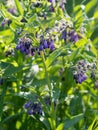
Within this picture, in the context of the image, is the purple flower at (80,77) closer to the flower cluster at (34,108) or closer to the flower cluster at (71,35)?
the flower cluster at (71,35)

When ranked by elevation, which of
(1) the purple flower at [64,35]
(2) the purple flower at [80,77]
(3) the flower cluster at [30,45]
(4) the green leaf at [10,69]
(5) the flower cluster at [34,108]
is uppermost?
(1) the purple flower at [64,35]

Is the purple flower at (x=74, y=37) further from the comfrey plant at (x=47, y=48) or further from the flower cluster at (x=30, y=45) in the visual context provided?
the flower cluster at (x=30, y=45)

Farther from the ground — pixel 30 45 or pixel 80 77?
pixel 30 45

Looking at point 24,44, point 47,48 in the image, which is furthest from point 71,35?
point 24,44

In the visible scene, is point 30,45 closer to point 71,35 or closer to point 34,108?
point 71,35

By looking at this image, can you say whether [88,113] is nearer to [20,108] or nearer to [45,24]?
[20,108]

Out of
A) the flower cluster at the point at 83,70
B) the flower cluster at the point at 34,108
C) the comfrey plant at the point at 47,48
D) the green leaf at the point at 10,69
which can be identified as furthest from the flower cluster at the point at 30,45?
the flower cluster at the point at 34,108

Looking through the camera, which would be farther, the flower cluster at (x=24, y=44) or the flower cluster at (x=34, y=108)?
the flower cluster at (x=34, y=108)

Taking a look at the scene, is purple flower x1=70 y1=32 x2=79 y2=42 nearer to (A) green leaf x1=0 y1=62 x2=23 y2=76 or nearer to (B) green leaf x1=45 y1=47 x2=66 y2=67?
(B) green leaf x1=45 y1=47 x2=66 y2=67

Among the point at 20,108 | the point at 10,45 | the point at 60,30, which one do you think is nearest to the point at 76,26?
the point at 60,30

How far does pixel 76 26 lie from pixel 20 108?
3.94 ft

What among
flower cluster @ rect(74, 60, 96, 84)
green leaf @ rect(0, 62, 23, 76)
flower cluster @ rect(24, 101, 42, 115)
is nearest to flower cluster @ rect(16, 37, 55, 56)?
green leaf @ rect(0, 62, 23, 76)

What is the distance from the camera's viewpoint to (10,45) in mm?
3059

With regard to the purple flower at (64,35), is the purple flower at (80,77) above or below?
below
